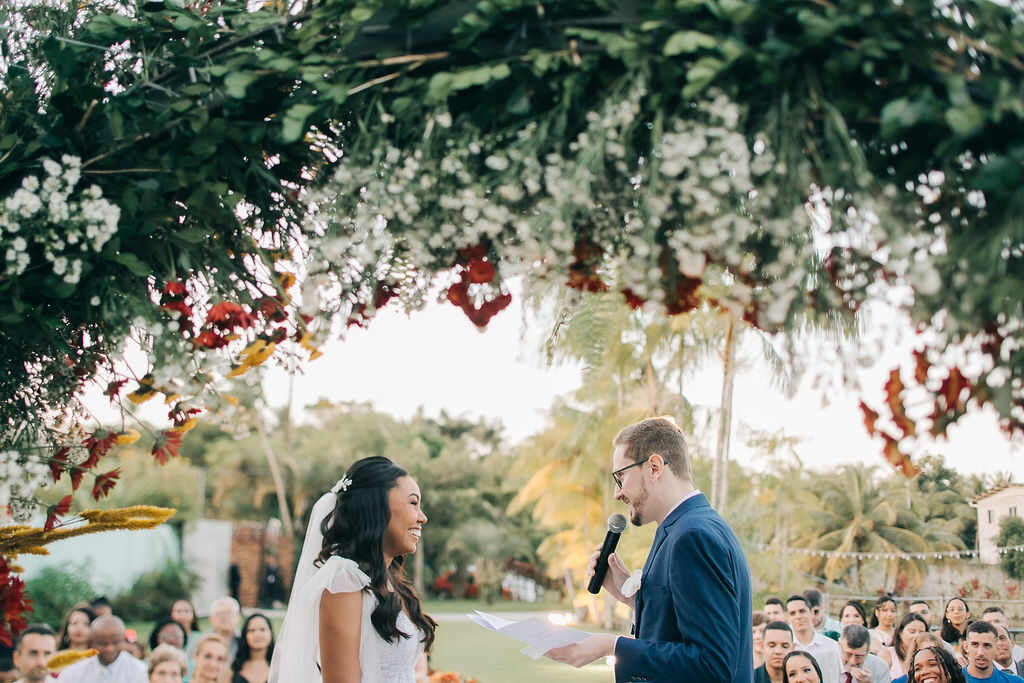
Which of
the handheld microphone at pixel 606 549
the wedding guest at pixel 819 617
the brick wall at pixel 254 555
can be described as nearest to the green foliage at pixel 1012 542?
the wedding guest at pixel 819 617

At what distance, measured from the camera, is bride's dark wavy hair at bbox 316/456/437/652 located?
2.97 meters

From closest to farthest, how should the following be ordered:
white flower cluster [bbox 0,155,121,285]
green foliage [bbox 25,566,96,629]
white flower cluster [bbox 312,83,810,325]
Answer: white flower cluster [bbox 312,83,810,325] < white flower cluster [bbox 0,155,121,285] < green foliage [bbox 25,566,96,629]

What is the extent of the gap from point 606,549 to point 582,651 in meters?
0.56

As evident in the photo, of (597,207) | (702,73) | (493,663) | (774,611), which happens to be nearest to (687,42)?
(702,73)

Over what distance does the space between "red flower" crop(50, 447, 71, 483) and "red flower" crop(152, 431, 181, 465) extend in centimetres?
28

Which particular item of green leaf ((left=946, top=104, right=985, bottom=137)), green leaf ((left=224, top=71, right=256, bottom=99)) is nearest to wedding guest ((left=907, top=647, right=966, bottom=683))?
green leaf ((left=946, top=104, right=985, bottom=137))

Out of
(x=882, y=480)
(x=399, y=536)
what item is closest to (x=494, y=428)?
(x=882, y=480)

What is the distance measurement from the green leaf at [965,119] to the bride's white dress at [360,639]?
212cm

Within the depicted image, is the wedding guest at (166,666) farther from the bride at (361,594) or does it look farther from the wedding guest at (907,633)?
the wedding guest at (907,633)

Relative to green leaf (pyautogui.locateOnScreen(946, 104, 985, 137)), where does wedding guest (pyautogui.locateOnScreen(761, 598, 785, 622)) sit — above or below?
below

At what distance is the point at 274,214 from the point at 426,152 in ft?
2.27

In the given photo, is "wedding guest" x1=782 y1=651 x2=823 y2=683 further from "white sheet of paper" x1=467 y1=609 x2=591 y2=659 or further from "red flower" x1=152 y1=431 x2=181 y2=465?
"red flower" x1=152 y1=431 x2=181 y2=465

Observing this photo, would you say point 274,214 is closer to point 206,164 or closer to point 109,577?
point 206,164

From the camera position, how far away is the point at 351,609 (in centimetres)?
285
